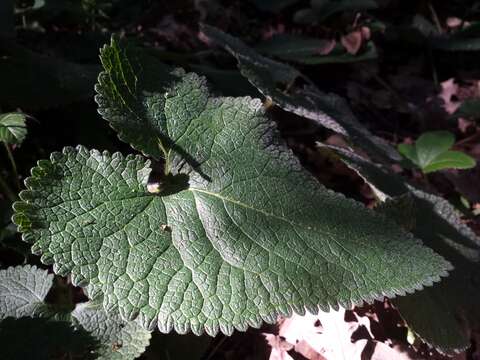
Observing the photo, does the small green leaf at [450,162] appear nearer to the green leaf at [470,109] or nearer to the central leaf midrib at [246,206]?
the green leaf at [470,109]

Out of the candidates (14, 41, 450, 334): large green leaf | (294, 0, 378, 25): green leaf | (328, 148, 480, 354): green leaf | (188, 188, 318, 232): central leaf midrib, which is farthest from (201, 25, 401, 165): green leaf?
(294, 0, 378, 25): green leaf

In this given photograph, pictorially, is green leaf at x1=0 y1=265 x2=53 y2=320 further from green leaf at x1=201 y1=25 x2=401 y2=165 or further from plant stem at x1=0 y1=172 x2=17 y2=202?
green leaf at x1=201 y1=25 x2=401 y2=165

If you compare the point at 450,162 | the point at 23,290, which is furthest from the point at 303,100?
the point at 23,290

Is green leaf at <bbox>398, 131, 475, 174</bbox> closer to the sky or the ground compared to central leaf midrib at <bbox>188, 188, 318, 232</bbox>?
closer to the ground

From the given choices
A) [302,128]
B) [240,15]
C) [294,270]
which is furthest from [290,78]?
[240,15]

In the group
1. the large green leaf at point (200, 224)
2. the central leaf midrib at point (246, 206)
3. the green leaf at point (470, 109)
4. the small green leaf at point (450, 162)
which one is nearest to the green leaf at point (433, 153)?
the small green leaf at point (450, 162)

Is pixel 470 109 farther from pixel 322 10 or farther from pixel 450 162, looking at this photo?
pixel 322 10

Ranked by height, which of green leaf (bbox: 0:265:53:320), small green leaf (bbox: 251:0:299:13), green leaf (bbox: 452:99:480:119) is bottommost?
green leaf (bbox: 452:99:480:119)
